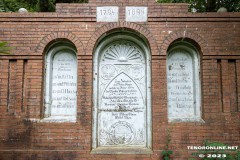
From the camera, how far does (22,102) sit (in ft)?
22.6

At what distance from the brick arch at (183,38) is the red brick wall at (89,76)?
24mm

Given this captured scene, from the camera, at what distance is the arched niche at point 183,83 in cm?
706

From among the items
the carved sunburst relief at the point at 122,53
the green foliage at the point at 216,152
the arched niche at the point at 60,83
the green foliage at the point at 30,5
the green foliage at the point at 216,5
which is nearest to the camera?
the green foliage at the point at 216,152

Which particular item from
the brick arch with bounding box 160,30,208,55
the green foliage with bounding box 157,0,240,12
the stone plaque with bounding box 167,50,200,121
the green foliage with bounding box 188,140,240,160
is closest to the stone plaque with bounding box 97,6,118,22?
the brick arch with bounding box 160,30,208,55

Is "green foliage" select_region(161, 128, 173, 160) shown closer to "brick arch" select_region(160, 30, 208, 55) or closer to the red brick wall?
the red brick wall

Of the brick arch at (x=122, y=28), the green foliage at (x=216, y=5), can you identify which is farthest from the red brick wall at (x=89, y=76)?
the green foliage at (x=216, y=5)

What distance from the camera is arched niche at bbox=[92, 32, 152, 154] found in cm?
696

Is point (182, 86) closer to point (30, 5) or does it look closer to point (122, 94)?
point (122, 94)

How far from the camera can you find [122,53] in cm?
742

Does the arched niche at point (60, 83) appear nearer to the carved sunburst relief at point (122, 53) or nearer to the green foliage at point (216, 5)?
the carved sunburst relief at point (122, 53)

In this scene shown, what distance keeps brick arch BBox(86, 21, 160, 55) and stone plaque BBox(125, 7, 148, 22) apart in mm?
145

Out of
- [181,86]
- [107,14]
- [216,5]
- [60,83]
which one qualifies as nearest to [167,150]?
[181,86]

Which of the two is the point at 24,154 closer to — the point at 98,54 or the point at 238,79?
the point at 98,54

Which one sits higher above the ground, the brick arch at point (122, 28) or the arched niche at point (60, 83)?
the brick arch at point (122, 28)
